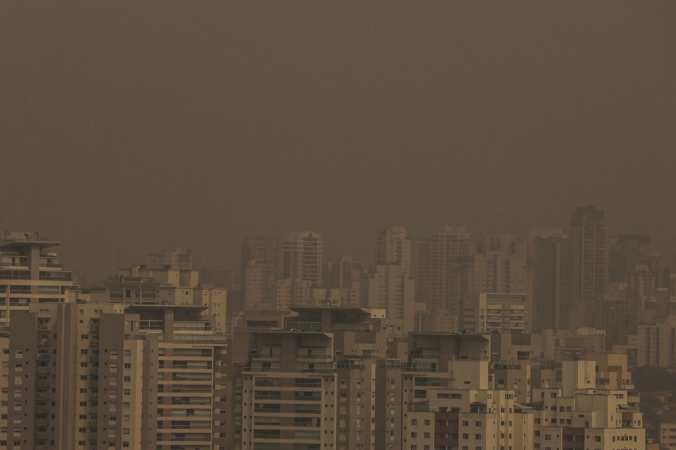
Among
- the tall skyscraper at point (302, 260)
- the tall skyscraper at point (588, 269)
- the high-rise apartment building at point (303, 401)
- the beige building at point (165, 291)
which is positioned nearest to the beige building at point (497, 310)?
the tall skyscraper at point (588, 269)

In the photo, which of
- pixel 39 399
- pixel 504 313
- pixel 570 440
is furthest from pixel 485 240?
pixel 570 440

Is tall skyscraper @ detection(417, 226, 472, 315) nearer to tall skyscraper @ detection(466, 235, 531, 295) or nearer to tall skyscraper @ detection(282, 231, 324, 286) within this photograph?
tall skyscraper @ detection(466, 235, 531, 295)

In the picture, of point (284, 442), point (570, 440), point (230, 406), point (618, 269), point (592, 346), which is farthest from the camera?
point (618, 269)

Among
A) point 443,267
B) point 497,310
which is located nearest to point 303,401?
point 497,310

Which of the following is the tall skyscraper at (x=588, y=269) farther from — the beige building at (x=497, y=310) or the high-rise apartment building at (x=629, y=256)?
the beige building at (x=497, y=310)

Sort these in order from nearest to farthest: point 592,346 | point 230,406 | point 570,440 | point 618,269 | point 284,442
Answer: point 570,440, point 284,442, point 230,406, point 592,346, point 618,269

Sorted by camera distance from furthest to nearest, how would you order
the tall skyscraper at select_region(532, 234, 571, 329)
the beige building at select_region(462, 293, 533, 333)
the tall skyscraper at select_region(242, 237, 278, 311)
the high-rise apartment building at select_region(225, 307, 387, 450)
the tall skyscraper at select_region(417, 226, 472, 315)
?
the tall skyscraper at select_region(532, 234, 571, 329), the beige building at select_region(462, 293, 533, 333), the tall skyscraper at select_region(417, 226, 472, 315), the tall skyscraper at select_region(242, 237, 278, 311), the high-rise apartment building at select_region(225, 307, 387, 450)

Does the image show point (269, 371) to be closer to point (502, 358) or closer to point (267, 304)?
point (502, 358)

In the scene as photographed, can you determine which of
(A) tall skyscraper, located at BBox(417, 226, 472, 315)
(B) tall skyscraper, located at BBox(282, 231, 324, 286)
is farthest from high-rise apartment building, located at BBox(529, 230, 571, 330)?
(B) tall skyscraper, located at BBox(282, 231, 324, 286)
